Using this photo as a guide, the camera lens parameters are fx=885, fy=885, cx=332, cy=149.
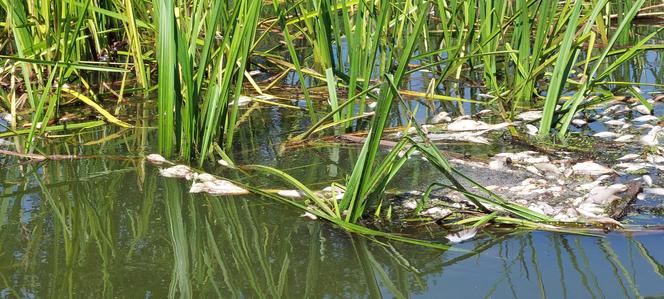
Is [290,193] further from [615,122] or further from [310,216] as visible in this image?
[615,122]

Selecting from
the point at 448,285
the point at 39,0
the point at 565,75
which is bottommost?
the point at 448,285

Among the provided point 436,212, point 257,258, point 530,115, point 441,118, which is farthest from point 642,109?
point 257,258

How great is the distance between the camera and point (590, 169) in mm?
2314

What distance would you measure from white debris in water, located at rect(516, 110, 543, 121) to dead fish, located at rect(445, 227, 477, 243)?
102 cm

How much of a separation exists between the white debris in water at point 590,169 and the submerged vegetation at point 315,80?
0.97ft

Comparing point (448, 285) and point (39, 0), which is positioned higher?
point (39, 0)

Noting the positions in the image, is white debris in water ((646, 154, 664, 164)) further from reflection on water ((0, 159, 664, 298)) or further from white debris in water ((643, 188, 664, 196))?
reflection on water ((0, 159, 664, 298))

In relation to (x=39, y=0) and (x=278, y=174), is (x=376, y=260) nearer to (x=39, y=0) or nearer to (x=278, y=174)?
(x=278, y=174)

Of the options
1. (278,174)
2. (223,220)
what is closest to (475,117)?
(278,174)

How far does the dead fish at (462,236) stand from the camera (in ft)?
6.22

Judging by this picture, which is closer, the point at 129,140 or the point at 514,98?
the point at 129,140

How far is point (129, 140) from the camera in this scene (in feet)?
Answer: 8.96

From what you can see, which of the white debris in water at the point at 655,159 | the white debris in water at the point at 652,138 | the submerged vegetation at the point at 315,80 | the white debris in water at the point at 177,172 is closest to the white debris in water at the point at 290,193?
the submerged vegetation at the point at 315,80

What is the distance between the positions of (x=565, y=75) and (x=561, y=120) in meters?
0.17
